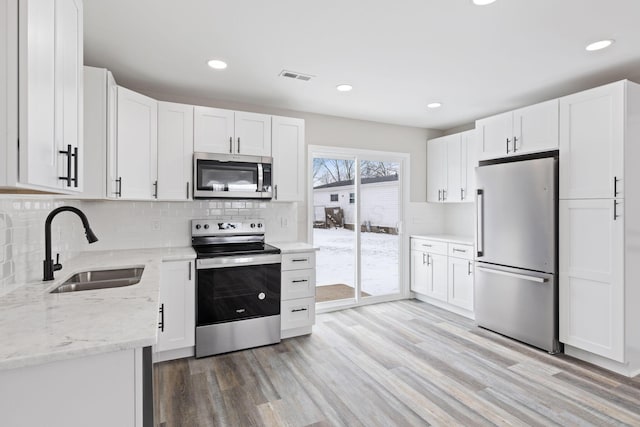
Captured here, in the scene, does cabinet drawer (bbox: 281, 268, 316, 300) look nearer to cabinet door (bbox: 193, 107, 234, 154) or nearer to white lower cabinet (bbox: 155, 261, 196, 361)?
white lower cabinet (bbox: 155, 261, 196, 361)

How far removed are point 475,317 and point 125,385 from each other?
364cm

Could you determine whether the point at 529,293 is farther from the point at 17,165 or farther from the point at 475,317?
the point at 17,165

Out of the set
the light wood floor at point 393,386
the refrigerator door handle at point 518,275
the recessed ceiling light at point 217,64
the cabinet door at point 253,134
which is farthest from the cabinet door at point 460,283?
the recessed ceiling light at point 217,64

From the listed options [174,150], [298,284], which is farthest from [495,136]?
[174,150]

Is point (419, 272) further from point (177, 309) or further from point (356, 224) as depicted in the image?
point (177, 309)

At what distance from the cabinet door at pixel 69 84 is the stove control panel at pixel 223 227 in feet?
6.32

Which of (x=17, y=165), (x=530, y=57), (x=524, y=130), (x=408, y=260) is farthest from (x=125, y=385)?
→ (x=408, y=260)

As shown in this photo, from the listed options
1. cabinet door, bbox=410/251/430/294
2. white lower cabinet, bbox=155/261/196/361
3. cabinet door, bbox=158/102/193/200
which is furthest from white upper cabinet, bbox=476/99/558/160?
white lower cabinet, bbox=155/261/196/361

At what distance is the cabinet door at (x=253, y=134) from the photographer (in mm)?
3406

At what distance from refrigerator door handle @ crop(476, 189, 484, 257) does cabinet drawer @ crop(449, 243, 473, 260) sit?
276 millimetres

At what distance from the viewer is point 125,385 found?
1.06 m

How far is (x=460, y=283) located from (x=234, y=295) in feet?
8.85

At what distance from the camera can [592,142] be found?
2818 mm

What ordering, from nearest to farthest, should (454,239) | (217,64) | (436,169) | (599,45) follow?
1. (599,45)
2. (217,64)
3. (454,239)
4. (436,169)
